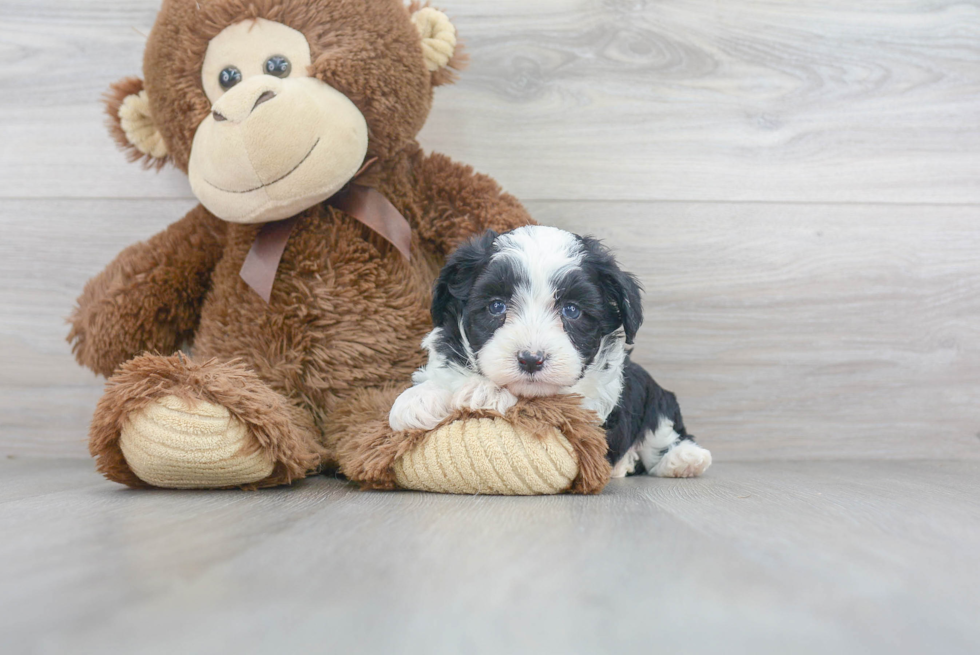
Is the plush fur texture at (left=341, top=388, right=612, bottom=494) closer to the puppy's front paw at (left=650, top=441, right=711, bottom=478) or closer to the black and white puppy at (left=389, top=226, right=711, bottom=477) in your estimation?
the black and white puppy at (left=389, top=226, right=711, bottom=477)

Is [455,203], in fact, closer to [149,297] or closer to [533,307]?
[533,307]

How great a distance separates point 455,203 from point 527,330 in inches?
20.0

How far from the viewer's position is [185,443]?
122 centimetres

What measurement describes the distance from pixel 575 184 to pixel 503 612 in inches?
58.2

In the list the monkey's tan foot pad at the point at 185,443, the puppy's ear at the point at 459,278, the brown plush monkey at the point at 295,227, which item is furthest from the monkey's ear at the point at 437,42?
the monkey's tan foot pad at the point at 185,443

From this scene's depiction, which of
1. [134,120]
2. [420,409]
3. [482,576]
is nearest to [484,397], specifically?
[420,409]

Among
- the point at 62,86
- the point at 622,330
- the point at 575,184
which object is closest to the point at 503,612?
the point at 622,330

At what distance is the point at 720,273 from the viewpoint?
6.59 ft

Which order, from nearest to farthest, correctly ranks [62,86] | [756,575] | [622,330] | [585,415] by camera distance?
[756,575] < [585,415] < [622,330] < [62,86]

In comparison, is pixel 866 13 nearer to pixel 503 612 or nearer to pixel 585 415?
pixel 585 415

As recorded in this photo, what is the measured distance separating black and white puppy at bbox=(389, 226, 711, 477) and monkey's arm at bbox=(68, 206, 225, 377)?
59 centimetres

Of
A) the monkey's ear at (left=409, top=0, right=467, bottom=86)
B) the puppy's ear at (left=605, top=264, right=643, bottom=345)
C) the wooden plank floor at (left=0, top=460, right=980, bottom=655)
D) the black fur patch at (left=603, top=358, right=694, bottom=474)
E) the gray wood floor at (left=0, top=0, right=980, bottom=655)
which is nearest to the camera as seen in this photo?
the wooden plank floor at (left=0, top=460, right=980, bottom=655)

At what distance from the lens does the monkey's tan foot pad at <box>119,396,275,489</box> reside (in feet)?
4.00

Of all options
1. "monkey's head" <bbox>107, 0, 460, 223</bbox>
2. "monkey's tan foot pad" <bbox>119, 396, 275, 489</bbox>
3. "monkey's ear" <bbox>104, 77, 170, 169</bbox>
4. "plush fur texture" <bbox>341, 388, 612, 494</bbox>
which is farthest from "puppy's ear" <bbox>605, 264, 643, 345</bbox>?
"monkey's ear" <bbox>104, 77, 170, 169</bbox>
